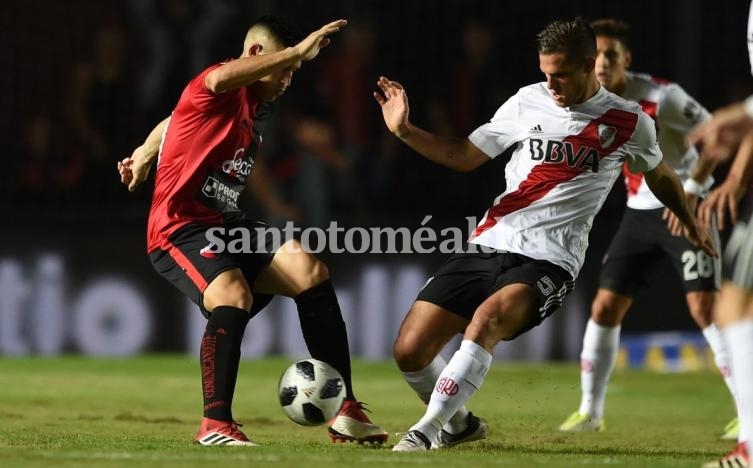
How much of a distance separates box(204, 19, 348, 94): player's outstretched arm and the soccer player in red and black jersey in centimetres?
1

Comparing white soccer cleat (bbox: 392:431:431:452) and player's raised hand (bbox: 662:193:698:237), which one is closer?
white soccer cleat (bbox: 392:431:431:452)

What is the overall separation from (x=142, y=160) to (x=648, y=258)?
3451mm

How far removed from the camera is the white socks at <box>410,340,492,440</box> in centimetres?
606

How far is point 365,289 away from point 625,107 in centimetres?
748

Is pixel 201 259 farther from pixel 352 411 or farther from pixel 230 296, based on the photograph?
pixel 352 411

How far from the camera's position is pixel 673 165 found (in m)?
8.62

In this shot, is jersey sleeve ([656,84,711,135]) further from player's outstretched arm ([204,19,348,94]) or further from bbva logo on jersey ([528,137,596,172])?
player's outstretched arm ([204,19,348,94])

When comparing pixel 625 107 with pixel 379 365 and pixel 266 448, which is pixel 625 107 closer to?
pixel 266 448

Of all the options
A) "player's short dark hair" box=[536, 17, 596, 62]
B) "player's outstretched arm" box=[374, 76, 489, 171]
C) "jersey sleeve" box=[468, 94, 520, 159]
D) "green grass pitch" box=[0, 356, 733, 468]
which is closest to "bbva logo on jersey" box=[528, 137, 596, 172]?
"jersey sleeve" box=[468, 94, 520, 159]

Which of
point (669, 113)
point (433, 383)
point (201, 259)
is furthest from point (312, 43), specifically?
point (669, 113)

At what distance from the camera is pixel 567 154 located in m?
Result: 6.62

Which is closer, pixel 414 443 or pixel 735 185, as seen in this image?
pixel 735 185

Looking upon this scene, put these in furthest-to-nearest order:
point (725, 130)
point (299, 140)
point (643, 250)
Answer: point (299, 140) → point (643, 250) → point (725, 130)

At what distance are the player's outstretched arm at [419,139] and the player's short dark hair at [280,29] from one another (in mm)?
642
